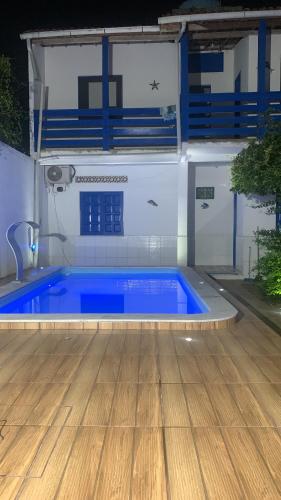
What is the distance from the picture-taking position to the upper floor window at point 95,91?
1130cm

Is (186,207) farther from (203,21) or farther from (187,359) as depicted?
(187,359)

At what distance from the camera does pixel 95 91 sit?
1139 centimetres

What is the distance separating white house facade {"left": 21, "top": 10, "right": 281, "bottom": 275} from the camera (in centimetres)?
1023

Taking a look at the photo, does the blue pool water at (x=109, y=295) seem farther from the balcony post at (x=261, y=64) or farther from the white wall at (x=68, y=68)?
the white wall at (x=68, y=68)

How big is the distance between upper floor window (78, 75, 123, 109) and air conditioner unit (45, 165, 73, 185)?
6.86 ft

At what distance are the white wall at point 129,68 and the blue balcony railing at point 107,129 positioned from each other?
3.12 ft

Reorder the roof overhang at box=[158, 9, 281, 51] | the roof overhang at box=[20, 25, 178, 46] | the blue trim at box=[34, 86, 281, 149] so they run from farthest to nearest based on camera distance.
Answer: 1. the roof overhang at box=[20, 25, 178, 46]
2. the blue trim at box=[34, 86, 281, 149]
3. the roof overhang at box=[158, 9, 281, 51]

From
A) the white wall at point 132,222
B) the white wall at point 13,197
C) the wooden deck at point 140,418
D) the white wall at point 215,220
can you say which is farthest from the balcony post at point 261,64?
the wooden deck at point 140,418

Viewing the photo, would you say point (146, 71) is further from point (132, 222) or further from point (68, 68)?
point (132, 222)

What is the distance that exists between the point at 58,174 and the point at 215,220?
4701 mm

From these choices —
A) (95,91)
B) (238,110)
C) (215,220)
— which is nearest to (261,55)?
(238,110)

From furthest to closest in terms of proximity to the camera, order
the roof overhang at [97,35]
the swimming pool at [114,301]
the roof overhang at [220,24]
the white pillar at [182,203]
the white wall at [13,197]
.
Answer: the white pillar at [182,203] < the roof overhang at [97,35] < the roof overhang at [220,24] < the white wall at [13,197] < the swimming pool at [114,301]

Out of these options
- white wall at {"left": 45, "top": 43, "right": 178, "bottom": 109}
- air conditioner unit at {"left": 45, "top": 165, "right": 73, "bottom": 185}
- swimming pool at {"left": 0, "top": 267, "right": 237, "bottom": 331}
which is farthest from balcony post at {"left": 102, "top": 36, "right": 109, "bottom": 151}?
swimming pool at {"left": 0, "top": 267, "right": 237, "bottom": 331}

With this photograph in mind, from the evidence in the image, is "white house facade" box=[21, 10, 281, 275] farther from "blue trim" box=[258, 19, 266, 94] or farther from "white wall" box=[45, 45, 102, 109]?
"blue trim" box=[258, 19, 266, 94]
